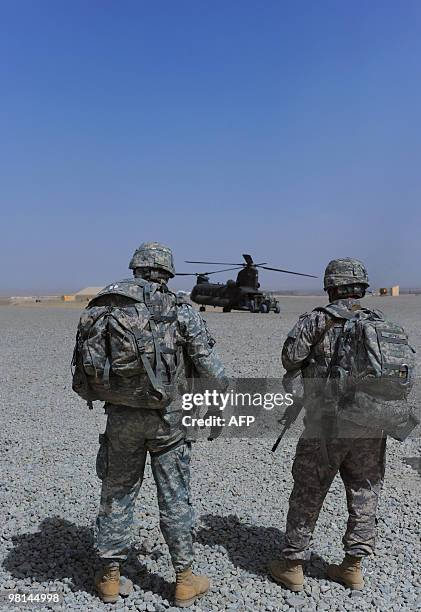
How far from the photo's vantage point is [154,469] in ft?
11.6

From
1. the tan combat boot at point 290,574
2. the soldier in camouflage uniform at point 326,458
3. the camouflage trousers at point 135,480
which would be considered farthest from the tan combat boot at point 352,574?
the camouflage trousers at point 135,480

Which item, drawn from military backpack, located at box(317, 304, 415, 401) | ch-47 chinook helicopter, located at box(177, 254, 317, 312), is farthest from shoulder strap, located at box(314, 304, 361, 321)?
ch-47 chinook helicopter, located at box(177, 254, 317, 312)

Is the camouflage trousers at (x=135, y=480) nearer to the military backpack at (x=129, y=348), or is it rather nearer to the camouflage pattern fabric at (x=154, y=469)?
the camouflage pattern fabric at (x=154, y=469)

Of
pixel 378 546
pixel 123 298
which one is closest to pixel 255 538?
pixel 378 546

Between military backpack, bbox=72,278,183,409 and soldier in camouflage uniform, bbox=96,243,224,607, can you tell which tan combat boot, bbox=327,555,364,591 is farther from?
military backpack, bbox=72,278,183,409

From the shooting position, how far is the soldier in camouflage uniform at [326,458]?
141 inches

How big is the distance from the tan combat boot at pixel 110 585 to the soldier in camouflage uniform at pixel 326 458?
3.41ft

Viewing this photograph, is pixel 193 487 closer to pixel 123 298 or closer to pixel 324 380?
pixel 324 380

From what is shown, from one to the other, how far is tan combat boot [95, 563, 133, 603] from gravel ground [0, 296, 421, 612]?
2.3 inches

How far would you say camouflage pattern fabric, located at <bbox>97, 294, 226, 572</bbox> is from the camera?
11.4 ft

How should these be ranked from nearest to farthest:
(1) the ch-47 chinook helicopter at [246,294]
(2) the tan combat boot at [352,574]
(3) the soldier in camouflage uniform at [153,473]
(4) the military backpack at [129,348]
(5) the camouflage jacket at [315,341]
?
1. (4) the military backpack at [129,348]
2. (3) the soldier in camouflage uniform at [153,473]
3. (5) the camouflage jacket at [315,341]
4. (2) the tan combat boot at [352,574]
5. (1) the ch-47 chinook helicopter at [246,294]

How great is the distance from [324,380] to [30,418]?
5.80 meters

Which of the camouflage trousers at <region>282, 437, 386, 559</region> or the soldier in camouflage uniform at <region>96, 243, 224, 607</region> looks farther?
the camouflage trousers at <region>282, 437, 386, 559</region>

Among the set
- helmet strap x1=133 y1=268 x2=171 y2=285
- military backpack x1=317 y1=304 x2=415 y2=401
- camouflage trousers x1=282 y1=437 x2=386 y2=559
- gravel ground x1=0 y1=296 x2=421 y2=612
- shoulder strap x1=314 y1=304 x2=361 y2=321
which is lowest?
gravel ground x1=0 y1=296 x2=421 y2=612
